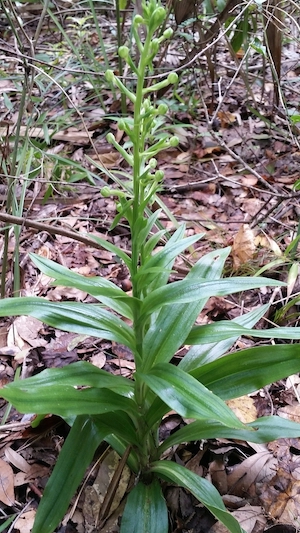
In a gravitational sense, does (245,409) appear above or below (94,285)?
below

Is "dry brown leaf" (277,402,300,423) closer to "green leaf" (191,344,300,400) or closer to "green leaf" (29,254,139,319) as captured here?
"green leaf" (191,344,300,400)

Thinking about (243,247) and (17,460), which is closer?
(17,460)

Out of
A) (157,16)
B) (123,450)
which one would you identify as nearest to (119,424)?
(123,450)

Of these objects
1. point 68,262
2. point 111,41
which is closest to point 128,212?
point 68,262

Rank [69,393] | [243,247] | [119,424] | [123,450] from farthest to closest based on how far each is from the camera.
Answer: [243,247]
[123,450]
[119,424]
[69,393]

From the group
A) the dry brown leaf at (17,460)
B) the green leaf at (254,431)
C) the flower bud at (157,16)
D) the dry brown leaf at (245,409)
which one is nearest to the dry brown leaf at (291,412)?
the dry brown leaf at (245,409)

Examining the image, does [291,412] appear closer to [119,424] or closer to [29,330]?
[119,424]

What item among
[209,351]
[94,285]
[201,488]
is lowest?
[201,488]

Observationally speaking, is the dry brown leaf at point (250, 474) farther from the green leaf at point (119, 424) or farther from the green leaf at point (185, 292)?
the green leaf at point (185, 292)

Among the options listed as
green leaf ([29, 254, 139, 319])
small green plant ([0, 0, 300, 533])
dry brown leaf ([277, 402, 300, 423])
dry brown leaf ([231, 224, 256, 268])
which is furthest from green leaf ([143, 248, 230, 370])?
dry brown leaf ([231, 224, 256, 268])
